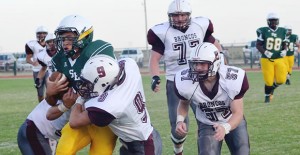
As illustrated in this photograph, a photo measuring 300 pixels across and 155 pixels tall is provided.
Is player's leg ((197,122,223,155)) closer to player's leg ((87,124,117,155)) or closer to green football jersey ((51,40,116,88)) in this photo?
player's leg ((87,124,117,155))

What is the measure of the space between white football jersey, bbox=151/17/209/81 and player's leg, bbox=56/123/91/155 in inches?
94.7

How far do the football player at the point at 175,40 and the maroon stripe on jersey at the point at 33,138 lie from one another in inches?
76.8

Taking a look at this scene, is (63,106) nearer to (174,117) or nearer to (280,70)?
(174,117)

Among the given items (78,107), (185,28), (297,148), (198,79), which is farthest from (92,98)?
(297,148)

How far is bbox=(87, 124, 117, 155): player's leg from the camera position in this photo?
4582mm

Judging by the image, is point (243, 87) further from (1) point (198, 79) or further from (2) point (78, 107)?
(2) point (78, 107)

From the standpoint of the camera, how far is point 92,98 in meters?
4.39

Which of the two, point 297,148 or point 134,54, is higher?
point 297,148

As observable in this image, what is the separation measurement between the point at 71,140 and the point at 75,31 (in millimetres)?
816

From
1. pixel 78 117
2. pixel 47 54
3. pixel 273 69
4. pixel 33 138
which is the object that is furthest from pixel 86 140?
pixel 273 69

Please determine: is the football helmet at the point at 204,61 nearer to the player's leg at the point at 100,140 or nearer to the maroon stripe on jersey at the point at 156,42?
the player's leg at the point at 100,140

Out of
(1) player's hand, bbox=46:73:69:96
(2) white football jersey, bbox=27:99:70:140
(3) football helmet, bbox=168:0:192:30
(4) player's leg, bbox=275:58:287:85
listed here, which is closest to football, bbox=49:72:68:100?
(1) player's hand, bbox=46:73:69:96

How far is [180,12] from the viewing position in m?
6.68

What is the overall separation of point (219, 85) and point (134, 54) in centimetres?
3103
